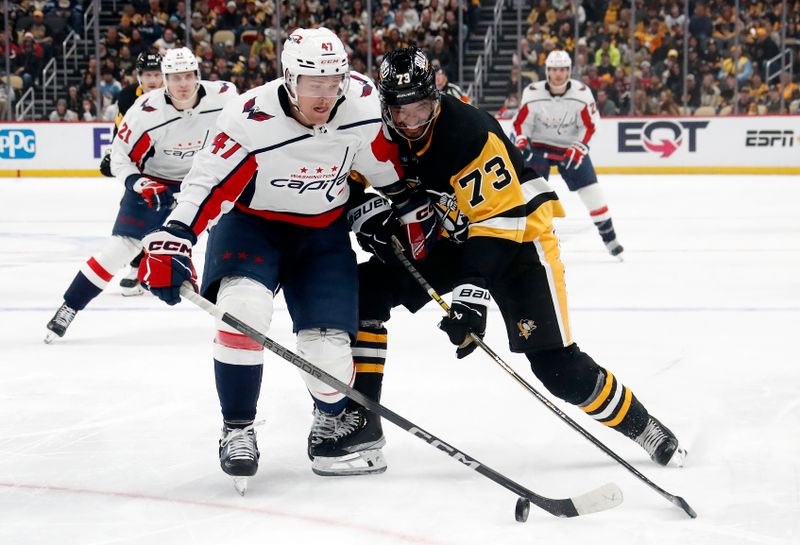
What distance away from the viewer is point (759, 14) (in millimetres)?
11508

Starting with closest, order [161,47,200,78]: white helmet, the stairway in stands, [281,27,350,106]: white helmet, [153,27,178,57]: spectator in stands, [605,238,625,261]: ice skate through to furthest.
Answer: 1. [281,27,350,106]: white helmet
2. [161,47,200,78]: white helmet
3. [605,238,625,261]: ice skate
4. the stairway in stands
5. [153,27,178,57]: spectator in stands

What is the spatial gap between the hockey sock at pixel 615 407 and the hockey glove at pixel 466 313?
355 mm

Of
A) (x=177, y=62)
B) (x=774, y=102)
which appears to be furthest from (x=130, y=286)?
(x=774, y=102)

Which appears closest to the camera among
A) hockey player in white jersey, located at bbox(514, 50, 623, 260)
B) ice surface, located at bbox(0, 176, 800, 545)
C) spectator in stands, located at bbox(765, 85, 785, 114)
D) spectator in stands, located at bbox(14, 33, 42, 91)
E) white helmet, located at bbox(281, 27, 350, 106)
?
ice surface, located at bbox(0, 176, 800, 545)

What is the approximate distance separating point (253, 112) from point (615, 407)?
1104 millimetres

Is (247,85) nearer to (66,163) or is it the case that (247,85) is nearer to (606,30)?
(66,163)

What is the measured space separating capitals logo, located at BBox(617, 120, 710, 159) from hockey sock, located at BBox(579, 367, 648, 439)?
8876 millimetres

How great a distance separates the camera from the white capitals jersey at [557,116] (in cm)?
674

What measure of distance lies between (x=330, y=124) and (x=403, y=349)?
1.59 metres

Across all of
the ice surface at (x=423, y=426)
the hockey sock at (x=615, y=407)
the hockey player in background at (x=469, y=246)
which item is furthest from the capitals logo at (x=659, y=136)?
the hockey sock at (x=615, y=407)

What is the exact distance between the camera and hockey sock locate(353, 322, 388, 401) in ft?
8.73

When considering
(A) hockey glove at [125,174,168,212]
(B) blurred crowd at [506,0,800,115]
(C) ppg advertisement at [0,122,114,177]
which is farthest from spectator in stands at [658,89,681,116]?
(A) hockey glove at [125,174,168,212]

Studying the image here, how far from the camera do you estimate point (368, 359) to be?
2662 mm

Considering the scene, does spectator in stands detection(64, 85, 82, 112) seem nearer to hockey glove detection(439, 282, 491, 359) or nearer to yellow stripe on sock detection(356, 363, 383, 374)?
yellow stripe on sock detection(356, 363, 383, 374)
